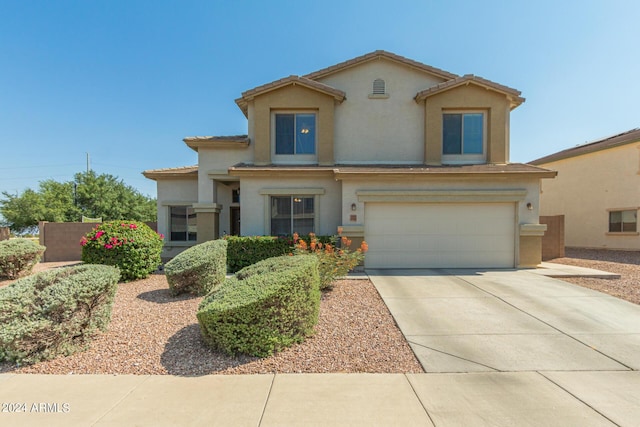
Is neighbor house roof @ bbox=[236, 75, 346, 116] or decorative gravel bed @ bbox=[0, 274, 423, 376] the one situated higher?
neighbor house roof @ bbox=[236, 75, 346, 116]

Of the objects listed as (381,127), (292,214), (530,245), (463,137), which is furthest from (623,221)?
(292,214)

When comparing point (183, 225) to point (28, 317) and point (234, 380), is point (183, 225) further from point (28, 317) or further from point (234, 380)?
point (234, 380)

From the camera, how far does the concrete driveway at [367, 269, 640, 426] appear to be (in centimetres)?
298

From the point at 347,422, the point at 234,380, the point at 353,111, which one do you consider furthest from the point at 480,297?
the point at 353,111

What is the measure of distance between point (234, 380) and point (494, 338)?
168 inches

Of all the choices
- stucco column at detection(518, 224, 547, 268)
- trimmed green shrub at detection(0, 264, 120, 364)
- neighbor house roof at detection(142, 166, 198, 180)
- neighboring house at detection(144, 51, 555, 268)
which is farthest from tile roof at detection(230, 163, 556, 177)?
trimmed green shrub at detection(0, 264, 120, 364)

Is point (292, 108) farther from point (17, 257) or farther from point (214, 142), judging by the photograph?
point (17, 257)

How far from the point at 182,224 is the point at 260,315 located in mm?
10091

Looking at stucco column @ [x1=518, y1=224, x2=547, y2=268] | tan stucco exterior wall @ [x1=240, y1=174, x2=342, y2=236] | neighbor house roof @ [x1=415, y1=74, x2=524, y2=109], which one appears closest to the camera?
stucco column @ [x1=518, y1=224, x2=547, y2=268]

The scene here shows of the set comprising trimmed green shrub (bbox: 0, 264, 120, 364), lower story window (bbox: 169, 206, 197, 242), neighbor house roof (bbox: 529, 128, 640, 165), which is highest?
neighbor house roof (bbox: 529, 128, 640, 165)

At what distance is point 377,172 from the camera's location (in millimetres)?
9438

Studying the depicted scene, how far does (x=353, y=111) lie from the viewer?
36.9 feet

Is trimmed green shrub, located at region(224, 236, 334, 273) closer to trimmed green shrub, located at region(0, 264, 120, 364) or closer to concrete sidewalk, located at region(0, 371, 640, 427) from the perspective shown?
trimmed green shrub, located at region(0, 264, 120, 364)

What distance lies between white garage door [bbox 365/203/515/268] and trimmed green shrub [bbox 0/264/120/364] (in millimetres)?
7572
